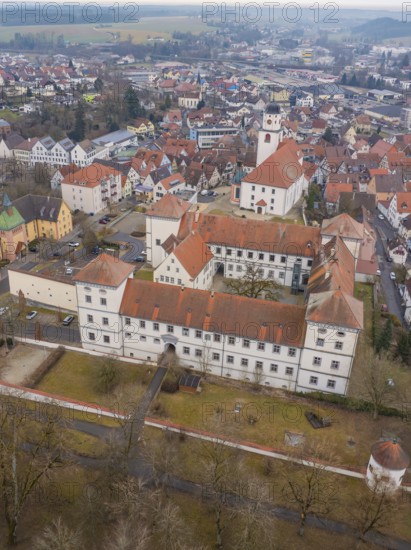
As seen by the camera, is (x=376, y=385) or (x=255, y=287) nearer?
(x=376, y=385)

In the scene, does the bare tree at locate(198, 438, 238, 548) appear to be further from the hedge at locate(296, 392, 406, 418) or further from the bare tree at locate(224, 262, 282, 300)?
the bare tree at locate(224, 262, 282, 300)

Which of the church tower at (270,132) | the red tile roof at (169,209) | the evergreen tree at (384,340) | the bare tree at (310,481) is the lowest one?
the bare tree at (310,481)

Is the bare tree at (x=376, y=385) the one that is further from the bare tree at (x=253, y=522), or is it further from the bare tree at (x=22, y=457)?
the bare tree at (x=22, y=457)

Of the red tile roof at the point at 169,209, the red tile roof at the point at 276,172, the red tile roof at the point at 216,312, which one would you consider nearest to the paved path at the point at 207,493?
Answer: the red tile roof at the point at 216,312

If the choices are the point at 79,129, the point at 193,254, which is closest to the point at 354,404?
the point at 193,254

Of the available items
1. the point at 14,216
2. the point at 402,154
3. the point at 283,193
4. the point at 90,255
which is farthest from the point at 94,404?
the point at 402,154

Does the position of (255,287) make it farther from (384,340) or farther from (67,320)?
(67,320)

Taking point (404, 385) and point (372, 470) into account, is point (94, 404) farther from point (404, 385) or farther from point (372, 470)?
point (404, 385)
